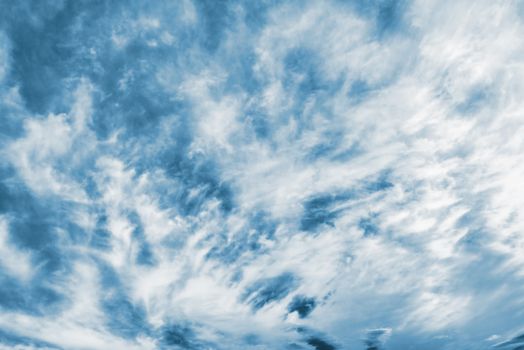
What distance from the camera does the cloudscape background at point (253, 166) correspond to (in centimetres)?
687

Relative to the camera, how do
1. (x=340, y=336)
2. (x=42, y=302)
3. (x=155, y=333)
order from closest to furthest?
(x=42, y=302) → (x=155, y=333) → (x=340, y=336)

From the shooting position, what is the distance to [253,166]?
898cm

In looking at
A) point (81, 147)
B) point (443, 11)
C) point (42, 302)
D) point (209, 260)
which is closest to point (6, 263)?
point (42, 302)

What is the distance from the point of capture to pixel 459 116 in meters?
8.45

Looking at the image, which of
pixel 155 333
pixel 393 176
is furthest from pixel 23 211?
pixel 393 176

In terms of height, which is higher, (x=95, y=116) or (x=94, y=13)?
(x=94, y=13)

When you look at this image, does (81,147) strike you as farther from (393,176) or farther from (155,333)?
(155,333)

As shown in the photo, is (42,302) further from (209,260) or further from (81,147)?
(81,147)

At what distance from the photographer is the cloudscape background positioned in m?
6.87

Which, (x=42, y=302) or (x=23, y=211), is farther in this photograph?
(x=42, y=302)

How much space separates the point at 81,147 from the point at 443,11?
343 inches

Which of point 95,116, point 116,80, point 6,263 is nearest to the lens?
point 116,80

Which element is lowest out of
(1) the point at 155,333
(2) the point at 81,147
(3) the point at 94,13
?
(1) the point at 155,333

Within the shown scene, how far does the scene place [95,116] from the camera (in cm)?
775
